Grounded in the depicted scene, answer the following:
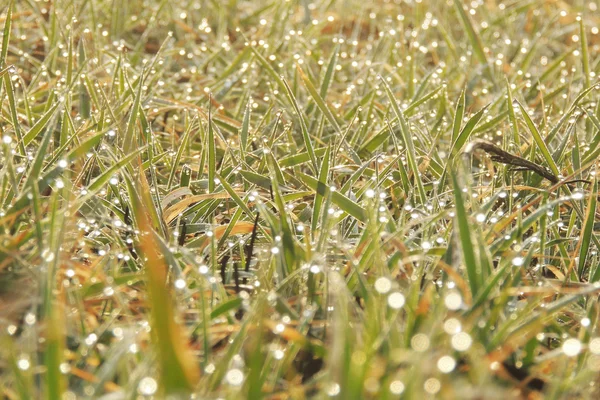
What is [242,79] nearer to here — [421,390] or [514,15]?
[514,15]

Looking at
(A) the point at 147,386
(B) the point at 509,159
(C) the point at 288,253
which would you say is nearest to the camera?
(A) the point at 147,386

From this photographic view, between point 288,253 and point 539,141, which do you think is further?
point 539,141

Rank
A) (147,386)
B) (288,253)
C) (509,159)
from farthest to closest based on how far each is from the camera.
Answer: (509,159)
(288,253)
(147,386)

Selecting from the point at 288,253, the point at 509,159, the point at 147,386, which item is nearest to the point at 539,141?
the point at 509,159

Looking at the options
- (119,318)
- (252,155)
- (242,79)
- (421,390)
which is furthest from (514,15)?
(421,390)

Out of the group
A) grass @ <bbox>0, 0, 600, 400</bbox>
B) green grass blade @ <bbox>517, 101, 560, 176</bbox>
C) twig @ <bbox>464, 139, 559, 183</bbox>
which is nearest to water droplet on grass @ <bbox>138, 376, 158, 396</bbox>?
grass @ <bbox>0, 0, 600, 400</bbox>

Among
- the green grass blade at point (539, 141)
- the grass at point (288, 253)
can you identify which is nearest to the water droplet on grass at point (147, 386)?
the grass at point (288, 253)

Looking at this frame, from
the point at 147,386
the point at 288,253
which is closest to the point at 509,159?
the point at 288,253

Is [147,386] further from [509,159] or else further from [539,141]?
[539,141]

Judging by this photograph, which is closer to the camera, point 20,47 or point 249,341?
point 249,341
